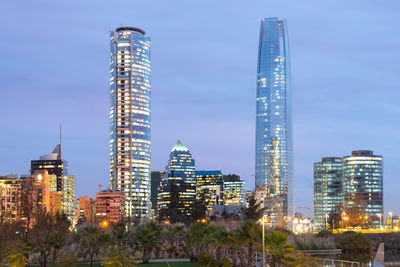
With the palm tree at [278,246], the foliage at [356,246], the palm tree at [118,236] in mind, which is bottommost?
the foliage at [356,246]

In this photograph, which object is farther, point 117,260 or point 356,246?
point 356,246

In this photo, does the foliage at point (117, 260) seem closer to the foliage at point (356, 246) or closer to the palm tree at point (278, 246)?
the palm tree at point (278, 246)

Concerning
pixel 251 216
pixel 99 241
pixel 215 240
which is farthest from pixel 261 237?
pixel 251 216

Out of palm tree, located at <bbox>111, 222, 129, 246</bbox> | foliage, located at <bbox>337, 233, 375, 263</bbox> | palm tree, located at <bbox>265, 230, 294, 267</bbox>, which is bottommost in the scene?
foliage, located at <bbox>337, 233, 375, 263</bbox>

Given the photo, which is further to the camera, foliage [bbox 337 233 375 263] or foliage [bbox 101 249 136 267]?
foliage [bbox 337 233 375 263]

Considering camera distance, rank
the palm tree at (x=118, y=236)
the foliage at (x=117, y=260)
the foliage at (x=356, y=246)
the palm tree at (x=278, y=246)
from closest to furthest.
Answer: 1. the foliage at (x=117, y=260)
2. the palm tree at (x=278, y=246)
3. the palm tree at (x=118, y=236)
4. the foliage at (x=356, y=246)

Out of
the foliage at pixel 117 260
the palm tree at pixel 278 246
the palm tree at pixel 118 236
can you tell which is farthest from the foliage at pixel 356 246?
the foliage at pixel 117 260

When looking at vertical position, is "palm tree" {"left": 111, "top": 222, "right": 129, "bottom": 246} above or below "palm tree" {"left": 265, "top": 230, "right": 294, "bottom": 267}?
below

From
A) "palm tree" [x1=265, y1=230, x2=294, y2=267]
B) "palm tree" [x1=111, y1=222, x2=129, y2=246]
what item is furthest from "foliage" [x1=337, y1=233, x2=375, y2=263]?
"palm tree" [x1=265, y1=230, x2=294, y2=267]

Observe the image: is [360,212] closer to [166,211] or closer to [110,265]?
[166,211]

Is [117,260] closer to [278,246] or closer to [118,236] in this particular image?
[278,246]

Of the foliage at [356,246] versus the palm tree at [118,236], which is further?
the foliage at [356,246]

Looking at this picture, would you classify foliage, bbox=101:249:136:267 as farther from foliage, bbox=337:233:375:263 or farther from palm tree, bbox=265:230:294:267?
foliage, bbox=337:233:375:263

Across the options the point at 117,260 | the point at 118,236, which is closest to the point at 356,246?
the point at 118,236
